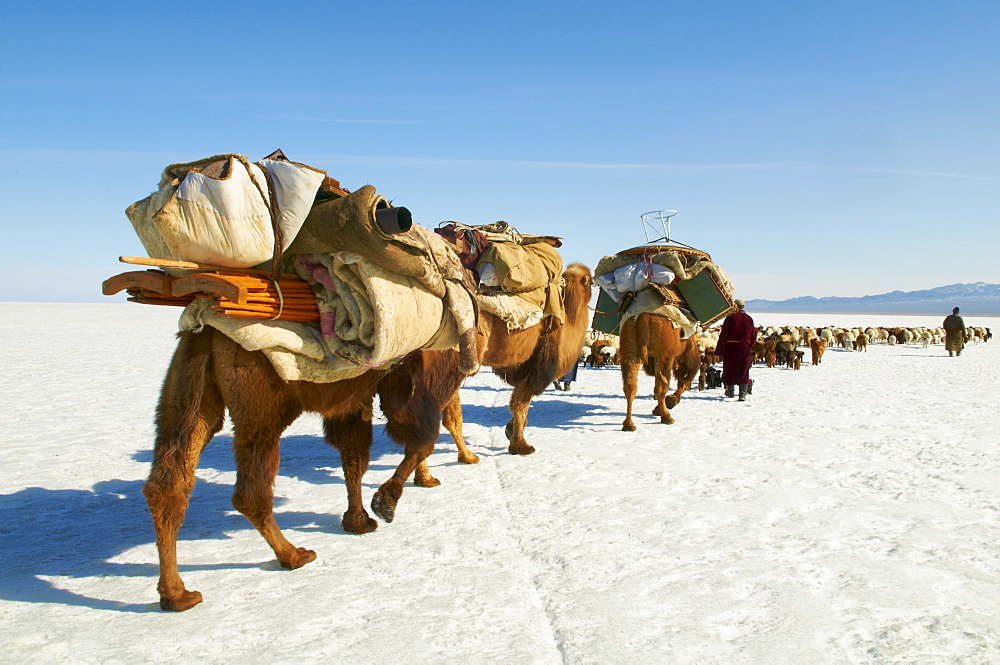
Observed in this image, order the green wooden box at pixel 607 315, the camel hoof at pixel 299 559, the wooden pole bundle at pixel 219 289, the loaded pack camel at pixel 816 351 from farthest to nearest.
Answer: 1. the loaded pack camel at pixel 816 351
2. the green wooden box at pixel 607 315
3. the camel hoof at pixel 299 559
4. the wooden pole bundle at pixel 219 289

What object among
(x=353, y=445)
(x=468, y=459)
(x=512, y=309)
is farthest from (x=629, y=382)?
(x=353, y=445)

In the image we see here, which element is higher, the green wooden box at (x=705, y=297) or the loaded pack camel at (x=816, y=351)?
the green wooden box at (x=705, y=297)

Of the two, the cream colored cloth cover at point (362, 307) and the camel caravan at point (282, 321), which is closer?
the camel caravan at point (282, 321)

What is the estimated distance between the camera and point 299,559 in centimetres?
424

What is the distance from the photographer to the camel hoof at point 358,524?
4.99 meters

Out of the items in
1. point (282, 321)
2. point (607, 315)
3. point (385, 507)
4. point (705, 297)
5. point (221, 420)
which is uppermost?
point (705, 297)

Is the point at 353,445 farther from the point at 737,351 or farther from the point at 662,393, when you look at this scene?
the point at 737,351

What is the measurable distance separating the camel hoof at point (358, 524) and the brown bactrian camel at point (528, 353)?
2.01 m

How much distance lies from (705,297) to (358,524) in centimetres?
671

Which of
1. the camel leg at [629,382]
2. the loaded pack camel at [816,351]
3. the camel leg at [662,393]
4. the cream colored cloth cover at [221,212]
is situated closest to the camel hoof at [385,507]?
the cream colored cloth cover at [221,212]

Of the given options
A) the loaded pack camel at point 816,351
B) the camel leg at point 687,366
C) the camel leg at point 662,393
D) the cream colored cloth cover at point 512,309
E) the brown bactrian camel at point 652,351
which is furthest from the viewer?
the loaded pack camel at point 816,351

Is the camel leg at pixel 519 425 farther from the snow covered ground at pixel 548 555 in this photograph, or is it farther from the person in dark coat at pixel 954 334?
the person in dark coat at pixel 954 334

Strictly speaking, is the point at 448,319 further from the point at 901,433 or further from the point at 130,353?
the point at 130,353

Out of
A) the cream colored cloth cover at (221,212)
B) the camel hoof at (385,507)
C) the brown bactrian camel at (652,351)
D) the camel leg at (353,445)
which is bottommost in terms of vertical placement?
the camel hoof at (385,507)
